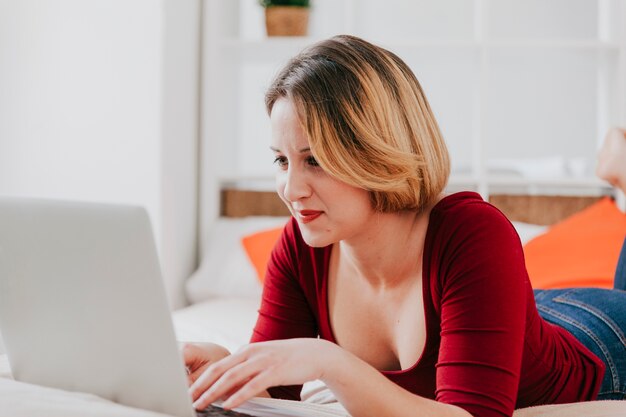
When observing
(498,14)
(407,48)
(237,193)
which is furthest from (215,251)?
(498,14)

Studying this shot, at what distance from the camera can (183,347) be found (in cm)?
112

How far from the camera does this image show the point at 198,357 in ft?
3.63

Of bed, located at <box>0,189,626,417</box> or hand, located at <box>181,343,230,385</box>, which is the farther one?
bed, located at <box>0,189,626,417</box>

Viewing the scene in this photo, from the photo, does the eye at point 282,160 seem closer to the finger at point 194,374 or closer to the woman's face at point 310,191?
the woman's face at point 310,191

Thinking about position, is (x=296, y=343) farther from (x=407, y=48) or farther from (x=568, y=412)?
(x=407, y=48)

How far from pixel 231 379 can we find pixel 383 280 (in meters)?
0.48

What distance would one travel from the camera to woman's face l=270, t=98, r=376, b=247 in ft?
3.62

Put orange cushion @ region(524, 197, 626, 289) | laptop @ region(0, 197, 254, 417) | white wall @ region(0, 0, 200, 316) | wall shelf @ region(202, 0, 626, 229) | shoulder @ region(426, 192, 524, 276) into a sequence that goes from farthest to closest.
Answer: wall shelf @ region(202, 0, 626, 229)
white wall @ region(0, 0, 200, 316)
orange cushion @ region(524, 197, 626, 289)
shoulder @ region(426, 192, 524, 276)
laptop @ region(0, 197, 254, 417)

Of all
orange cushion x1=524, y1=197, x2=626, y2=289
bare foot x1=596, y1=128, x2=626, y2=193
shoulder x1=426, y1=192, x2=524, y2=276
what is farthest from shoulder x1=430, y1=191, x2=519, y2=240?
orange cushion x1=524, y1=197, x2=626, y2=289

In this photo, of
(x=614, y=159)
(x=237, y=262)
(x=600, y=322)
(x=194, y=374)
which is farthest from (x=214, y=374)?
(x=237, y=262)

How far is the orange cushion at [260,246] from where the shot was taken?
2.55 meters

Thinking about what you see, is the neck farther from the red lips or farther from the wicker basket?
the wicker basket

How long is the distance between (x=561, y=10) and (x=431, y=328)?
1.91m

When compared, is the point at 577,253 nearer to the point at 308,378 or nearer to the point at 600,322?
the point at 600,322
